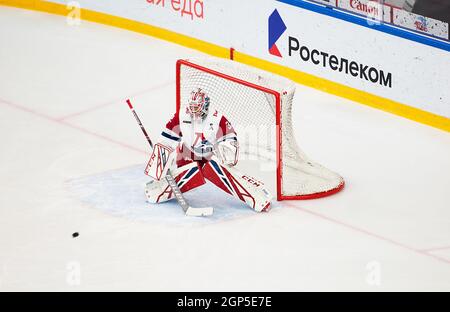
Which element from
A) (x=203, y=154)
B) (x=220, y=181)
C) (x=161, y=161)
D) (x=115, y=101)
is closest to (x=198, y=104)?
(x=203, y=154)

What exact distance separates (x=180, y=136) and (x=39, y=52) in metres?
3.69

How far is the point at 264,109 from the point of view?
9.99 metres

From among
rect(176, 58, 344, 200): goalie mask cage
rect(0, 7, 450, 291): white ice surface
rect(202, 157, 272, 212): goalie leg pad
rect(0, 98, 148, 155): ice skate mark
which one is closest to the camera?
rect(0, 7, 450, 291): white ice surface

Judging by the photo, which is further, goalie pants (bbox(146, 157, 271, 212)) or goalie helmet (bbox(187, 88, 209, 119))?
goalie pants (bbox(146, 157, 271, 212))

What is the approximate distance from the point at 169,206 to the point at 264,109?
1092mm

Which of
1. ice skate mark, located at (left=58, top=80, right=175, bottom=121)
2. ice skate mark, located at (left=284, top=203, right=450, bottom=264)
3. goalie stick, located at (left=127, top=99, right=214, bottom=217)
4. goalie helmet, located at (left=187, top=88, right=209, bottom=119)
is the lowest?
ice skate mark, located at (left=284, top=203, right=450, bottom=264)

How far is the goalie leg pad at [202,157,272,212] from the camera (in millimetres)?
9289

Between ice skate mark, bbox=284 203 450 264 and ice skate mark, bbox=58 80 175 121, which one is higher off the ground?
ice skate mark, bbox=58 80 175 121

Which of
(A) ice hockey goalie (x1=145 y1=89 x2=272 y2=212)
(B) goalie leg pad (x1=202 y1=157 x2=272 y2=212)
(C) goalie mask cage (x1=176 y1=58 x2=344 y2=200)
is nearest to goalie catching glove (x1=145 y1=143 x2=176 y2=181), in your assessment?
(A) ice hockey goalie (x1=145 y1=89 x2=272 y2=212)

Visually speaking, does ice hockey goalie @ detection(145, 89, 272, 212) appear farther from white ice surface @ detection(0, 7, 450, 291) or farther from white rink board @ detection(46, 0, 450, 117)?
white rink board @ detection(46, 0, 450, 117)

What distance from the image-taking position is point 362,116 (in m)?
11.1

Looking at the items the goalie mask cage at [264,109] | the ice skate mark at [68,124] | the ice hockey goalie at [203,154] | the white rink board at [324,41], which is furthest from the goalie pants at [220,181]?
the white rink board at [324,41]

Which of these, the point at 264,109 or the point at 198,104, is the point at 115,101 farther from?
the point at 198,104

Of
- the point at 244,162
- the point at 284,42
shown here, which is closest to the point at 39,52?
the point at 284,42
